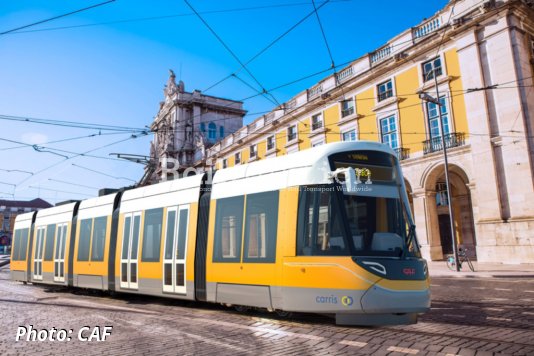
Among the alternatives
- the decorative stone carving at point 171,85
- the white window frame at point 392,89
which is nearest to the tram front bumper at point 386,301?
the white window frame at point 392,89

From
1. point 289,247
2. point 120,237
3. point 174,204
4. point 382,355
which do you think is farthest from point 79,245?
point 382,355

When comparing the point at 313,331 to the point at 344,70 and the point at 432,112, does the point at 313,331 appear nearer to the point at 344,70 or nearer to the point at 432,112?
the point at 432,112

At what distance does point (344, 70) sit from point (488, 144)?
1193cm

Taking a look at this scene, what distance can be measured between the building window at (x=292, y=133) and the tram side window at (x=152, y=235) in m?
23.5

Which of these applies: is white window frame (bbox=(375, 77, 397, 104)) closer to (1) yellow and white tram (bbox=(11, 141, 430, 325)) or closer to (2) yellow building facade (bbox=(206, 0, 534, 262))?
(2) yellow building facade (bbox=(206, 0, 534, 262))

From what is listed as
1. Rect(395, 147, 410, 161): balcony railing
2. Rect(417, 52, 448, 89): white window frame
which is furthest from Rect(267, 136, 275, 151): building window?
Rect(417, 52, 448, 89): white window frame

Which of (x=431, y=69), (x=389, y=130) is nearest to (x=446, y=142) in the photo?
(x=389, y=130)

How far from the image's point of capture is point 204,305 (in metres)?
9.62

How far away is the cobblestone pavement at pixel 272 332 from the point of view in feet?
17.1

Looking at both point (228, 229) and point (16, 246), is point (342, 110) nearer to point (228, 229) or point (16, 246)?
point (16, 246)

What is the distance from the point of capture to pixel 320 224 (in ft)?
21.9

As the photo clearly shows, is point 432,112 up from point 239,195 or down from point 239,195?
up

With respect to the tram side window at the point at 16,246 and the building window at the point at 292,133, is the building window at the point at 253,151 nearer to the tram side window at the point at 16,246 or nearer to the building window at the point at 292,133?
the building window at the point at 292,133

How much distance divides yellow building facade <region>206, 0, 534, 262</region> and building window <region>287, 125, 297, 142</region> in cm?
418
